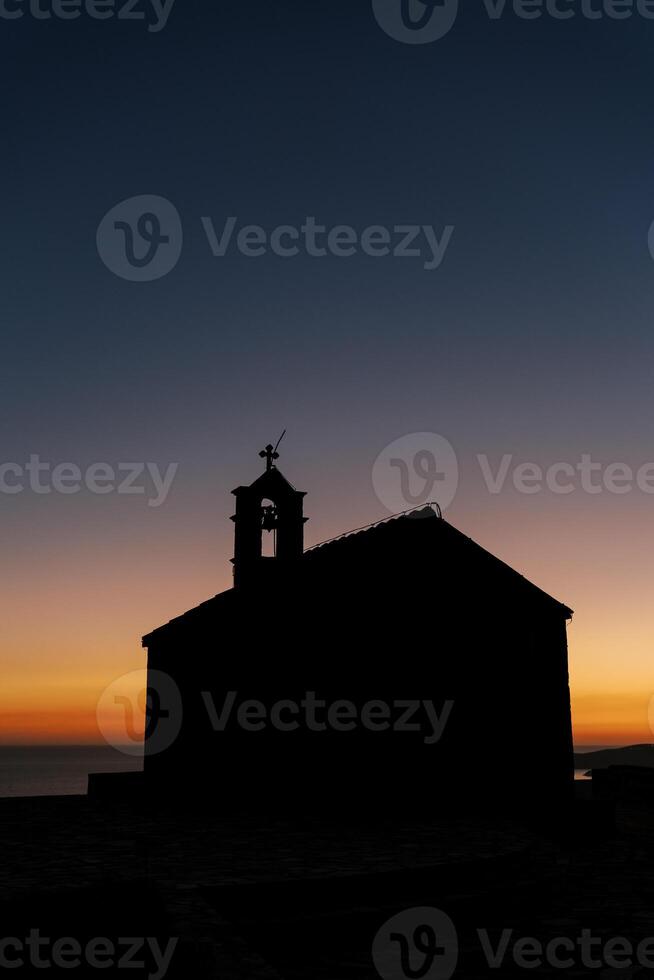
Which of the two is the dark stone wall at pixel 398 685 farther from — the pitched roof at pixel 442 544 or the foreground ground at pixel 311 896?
the foreground ground at pixel 311 896

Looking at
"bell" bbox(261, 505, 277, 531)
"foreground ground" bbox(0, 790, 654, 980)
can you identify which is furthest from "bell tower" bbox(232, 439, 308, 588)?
"foreground ground" bbox(0, 790, 654, 980)

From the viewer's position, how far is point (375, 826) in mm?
17406

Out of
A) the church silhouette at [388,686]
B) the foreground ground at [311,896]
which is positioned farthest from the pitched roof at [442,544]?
the foreground ground at [311,896]

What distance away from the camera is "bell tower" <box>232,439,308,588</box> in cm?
2403

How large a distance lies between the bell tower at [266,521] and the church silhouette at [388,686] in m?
0.52

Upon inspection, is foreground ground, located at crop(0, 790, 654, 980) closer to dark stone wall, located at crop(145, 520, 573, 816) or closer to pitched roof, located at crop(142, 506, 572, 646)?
dark stone wall, located at crop(145, 520, 573, 816)

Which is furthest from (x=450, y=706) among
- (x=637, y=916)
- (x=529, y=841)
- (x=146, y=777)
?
(x=637, y=916)

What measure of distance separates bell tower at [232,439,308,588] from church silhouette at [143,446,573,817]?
525 millimetres

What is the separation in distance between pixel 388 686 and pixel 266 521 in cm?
588

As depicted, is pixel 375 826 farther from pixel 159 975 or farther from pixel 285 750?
pixel 159 975

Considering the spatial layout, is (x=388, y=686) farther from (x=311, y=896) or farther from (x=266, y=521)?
(x=311, y=896)

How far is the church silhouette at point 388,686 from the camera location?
20766mm

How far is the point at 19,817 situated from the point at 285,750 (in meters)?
6.16


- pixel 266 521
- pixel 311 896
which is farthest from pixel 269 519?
pixel 311 896
